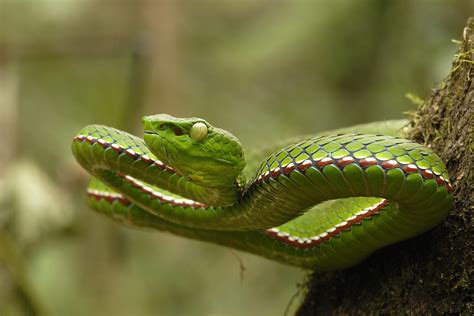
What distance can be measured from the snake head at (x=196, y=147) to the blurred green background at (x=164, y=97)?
2551mm

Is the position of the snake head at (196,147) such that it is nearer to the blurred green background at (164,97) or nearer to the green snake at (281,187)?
the green snake at (281,187)

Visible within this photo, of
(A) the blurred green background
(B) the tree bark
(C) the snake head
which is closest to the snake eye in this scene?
(C) the snake head

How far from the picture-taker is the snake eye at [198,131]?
194cm

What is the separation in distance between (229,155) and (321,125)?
4613mm

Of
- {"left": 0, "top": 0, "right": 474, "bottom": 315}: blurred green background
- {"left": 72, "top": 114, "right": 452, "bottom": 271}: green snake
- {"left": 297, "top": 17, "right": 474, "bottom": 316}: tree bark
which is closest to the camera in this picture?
{"left": 72, "top": 114, "right": 452, "bottom": 271}: green snake

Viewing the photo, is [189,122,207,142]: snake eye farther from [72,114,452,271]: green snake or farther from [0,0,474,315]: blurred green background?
[0,0,474,315]: blurred green background

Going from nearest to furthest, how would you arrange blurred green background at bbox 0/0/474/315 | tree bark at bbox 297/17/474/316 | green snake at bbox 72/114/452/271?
1. green snake at bbox 72/114/452/271
2. tree bark at bbox 297/17/474/316
3. blurred green background at bbox 0/0/474/315

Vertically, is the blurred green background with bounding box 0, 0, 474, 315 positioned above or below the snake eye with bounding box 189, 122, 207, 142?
below

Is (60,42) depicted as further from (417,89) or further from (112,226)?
(417,89)

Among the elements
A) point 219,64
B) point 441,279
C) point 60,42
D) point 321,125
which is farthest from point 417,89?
point 60,42

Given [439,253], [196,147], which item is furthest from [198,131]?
[439,253]

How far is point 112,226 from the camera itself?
6.26 meters

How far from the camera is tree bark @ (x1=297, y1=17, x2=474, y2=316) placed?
1.87 meters

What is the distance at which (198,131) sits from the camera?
1942mm
